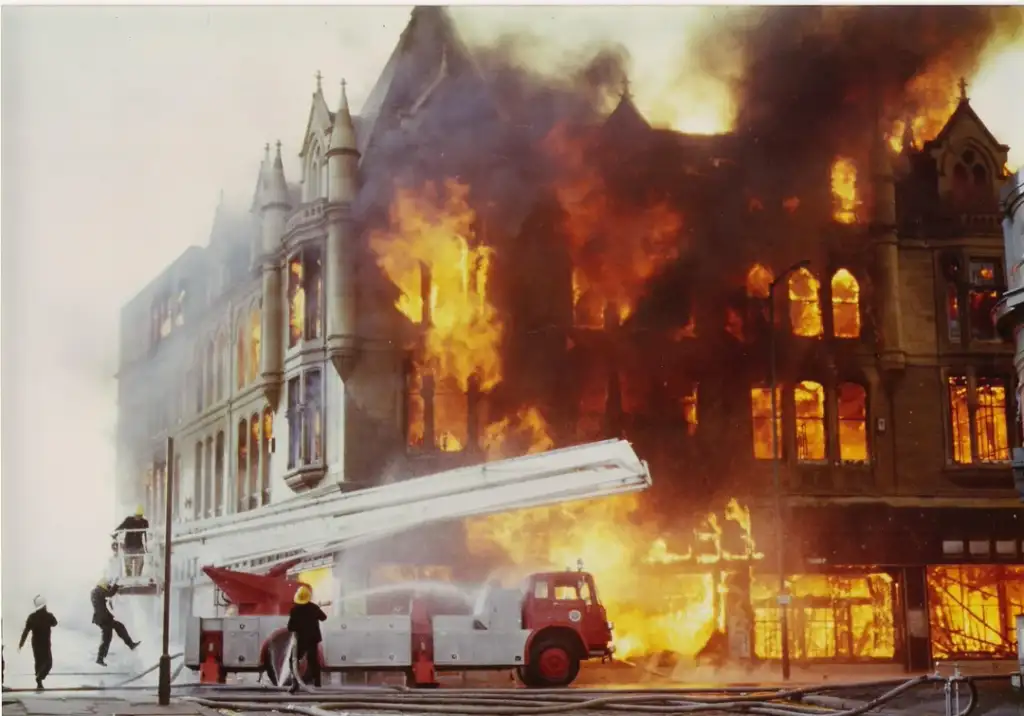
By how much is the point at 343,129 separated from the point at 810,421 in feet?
28.3

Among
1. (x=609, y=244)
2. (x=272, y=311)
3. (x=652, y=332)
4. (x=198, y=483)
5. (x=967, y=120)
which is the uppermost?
(x=967, y=120)

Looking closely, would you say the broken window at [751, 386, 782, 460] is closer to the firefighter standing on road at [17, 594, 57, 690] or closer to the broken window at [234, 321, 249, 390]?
the broken window at [234, 321, 249, 390]

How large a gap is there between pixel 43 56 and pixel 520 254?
703cm

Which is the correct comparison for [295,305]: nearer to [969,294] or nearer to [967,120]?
[967,120]

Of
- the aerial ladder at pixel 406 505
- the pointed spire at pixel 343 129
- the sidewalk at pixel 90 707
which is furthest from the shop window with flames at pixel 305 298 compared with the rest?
the sidewalk at pixel 90 707

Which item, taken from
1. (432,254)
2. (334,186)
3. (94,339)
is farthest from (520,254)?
(94,339)

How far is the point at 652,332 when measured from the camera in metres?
21.6

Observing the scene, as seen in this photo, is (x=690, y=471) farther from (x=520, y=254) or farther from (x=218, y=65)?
(x=218, y=65)

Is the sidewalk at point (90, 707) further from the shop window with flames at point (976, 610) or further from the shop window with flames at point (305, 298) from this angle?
the shop window with flames at point (976, 610)

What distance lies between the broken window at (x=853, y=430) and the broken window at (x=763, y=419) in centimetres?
103

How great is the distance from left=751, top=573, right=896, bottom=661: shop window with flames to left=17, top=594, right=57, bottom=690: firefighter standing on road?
988 cm

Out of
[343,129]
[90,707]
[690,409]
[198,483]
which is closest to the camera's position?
[90,707]

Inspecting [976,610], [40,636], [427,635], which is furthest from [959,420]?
[40,636]

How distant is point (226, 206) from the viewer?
19062mm
